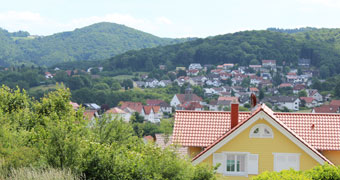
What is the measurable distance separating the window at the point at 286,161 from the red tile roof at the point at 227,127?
758 millimetres

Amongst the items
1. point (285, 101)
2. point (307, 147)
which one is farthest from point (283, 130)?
point (285, 101)

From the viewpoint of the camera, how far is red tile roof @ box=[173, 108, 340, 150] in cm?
1313

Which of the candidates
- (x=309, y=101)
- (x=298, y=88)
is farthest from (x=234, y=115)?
(x=298, y=88)

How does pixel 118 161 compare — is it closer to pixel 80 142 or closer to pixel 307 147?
pixel 80 142

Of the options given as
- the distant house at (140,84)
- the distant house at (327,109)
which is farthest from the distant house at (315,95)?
the distant house at (140,84)

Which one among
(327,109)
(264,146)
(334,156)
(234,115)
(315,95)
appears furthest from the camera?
(315,95)

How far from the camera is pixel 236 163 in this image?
1294 cm

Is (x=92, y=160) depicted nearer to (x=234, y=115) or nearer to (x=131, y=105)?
(x=234, y=115)

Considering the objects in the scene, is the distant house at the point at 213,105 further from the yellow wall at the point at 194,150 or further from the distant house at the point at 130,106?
the yellow wall at the point at 194,150

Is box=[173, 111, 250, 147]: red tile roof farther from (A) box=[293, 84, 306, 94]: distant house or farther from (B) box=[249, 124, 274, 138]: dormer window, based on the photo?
(A) box=[293, 84, 306, 94]: distant house

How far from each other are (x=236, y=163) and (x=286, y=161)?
141 cm

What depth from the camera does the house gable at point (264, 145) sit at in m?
12.6

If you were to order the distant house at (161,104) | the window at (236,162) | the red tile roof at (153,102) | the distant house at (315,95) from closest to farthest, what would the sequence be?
the window at (236,162) < the distant house at (161,104) < the red tile roof at (153,102) < the distant house at (315,95)

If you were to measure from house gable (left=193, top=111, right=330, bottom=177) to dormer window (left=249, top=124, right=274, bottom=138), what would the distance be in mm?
80
